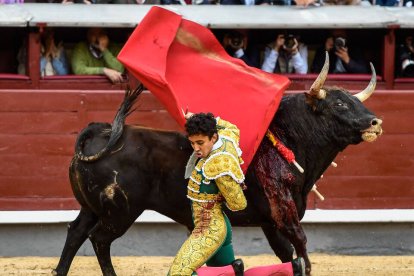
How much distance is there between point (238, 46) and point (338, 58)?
845 millimetres

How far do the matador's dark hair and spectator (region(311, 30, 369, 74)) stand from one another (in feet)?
13.5

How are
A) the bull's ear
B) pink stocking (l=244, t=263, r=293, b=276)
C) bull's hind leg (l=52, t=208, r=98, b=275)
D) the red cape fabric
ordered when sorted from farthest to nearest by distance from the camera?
1. bull's hind leg (l=52, t=208, r=98, b=275)
2. the bull's ear
3. the red cape fabric
4. pink stocking (l=244, t=263, r=293, b=276)

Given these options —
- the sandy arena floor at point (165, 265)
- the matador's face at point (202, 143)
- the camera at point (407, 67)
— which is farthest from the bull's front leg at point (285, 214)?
the camera at point (407, 67)

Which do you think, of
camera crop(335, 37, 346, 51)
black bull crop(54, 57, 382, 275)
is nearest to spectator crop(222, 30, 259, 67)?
camera crop(335, 37, 346, 51)

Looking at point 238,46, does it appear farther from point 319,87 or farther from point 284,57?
point 319,87

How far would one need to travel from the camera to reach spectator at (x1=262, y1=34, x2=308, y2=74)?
980cm

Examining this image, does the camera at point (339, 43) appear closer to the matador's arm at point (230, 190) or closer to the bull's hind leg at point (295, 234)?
the bull's hind leg at point (295, 234)

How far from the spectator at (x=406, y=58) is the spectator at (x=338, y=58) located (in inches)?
11.9

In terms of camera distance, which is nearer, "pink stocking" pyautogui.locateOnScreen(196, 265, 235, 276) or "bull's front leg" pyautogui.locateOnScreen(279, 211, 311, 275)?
"pink stocking" pyautogui.locateOnScreen(196, 265, 235, 276)

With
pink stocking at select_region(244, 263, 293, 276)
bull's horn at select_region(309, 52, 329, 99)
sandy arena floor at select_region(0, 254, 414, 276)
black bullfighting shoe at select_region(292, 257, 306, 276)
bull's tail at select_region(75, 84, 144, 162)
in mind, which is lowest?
sandy arena floor at select_region(0, 254, 414, 276)

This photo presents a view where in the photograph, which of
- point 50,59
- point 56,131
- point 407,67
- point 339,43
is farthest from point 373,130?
point 50,59

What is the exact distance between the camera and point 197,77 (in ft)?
23.7

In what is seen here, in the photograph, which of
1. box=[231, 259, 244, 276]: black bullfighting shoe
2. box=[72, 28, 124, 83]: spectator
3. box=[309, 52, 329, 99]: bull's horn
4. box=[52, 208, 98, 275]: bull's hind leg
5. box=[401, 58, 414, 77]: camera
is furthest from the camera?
box=[401, 58, 414, 77]: camera

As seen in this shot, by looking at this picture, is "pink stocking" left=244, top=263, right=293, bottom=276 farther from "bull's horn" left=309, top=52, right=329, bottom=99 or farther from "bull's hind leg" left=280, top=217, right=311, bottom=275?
"bull's horn" left=309, top=52, right=329, bottom=99
